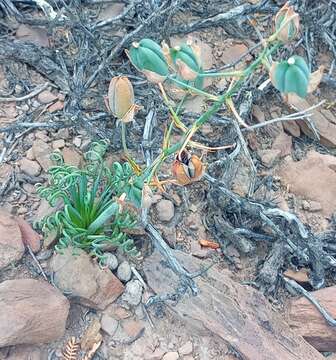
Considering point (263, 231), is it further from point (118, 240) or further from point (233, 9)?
point (233, 9)

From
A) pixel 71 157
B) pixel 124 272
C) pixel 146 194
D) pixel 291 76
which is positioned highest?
pixel 291 76

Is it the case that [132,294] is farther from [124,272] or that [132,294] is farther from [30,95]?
[30,95]

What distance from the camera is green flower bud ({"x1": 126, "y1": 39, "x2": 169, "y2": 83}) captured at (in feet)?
5.16

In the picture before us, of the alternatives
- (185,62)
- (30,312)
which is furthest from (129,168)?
(185,62)

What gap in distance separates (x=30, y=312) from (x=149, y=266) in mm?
432

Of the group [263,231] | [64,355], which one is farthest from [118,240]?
[263,231]

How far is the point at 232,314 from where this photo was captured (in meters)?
2.14

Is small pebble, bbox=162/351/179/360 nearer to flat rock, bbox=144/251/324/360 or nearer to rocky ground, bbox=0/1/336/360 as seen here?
rocky ground, bbox=0/1/336/360

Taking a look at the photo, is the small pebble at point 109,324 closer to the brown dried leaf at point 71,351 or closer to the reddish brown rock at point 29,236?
the brown dried leaf at point 71,351

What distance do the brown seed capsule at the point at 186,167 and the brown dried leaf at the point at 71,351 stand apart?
705mm

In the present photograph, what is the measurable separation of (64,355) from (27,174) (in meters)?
0.67

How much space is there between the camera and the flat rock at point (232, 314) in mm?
2096

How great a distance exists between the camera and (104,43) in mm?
2643

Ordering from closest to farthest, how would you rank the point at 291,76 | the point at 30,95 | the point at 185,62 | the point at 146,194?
1. the point at 291,76
2. the point at 185,62
3. the point at 146,194
4. the point at 30,95
